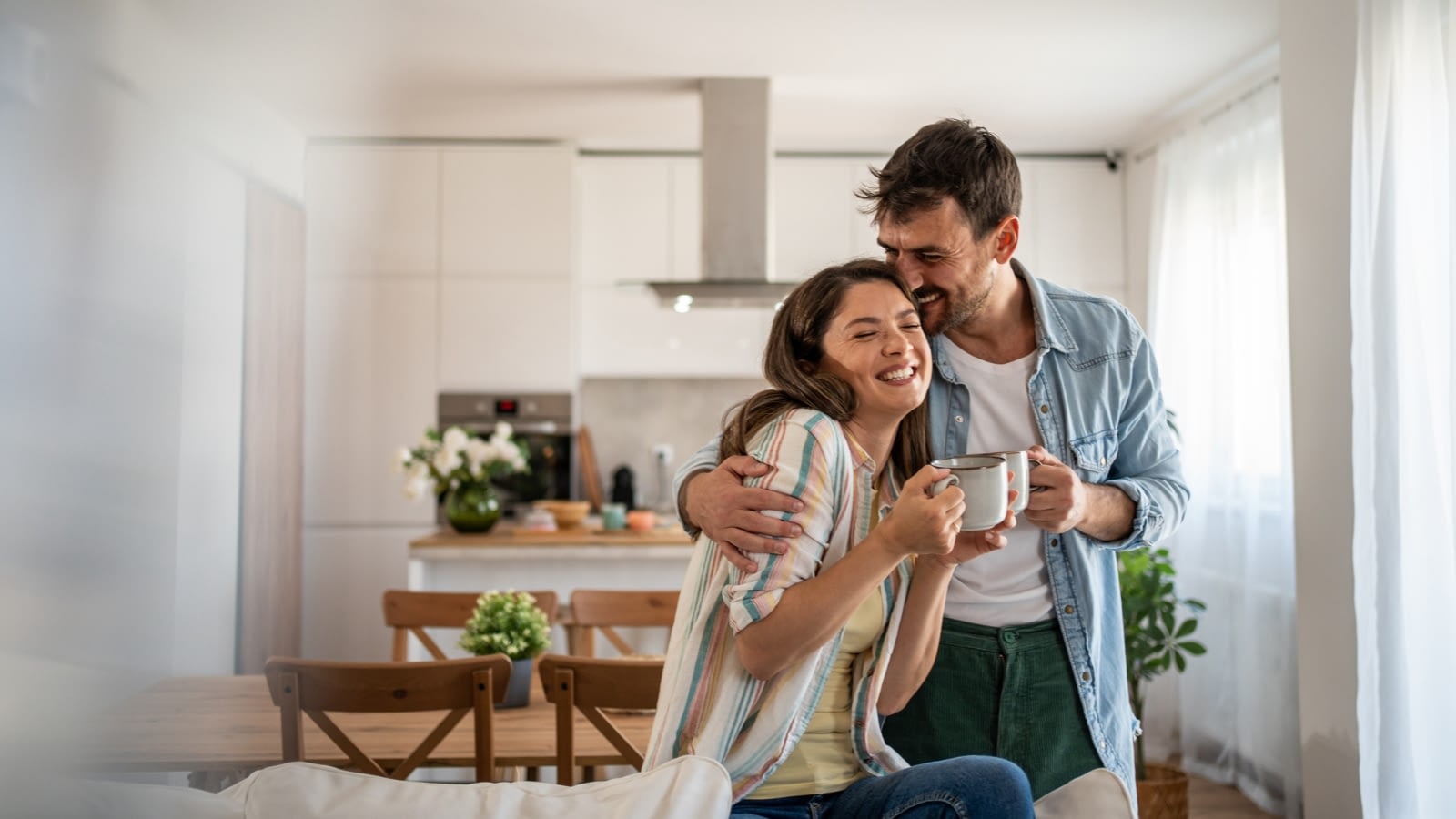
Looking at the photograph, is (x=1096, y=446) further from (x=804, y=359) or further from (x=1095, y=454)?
(x=804, y=359)

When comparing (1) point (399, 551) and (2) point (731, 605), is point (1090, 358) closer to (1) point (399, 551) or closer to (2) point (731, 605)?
(2) point (731, 605)

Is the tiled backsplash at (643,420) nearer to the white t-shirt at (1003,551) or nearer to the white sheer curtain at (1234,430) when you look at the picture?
the white sheer curtain at (1234,430)

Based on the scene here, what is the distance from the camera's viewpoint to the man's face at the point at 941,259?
53.4 inches

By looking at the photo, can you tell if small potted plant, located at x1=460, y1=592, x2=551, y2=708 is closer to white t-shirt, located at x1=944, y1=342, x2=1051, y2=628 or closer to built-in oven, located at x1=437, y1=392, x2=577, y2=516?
white t-shirt, located at x1=944, y1=342, x2=1051, y2=628

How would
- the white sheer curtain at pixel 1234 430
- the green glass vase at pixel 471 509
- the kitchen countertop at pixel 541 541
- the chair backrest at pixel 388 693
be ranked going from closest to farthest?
the chair backrest at pixel 388 693
the white sheer curtain at pixel 1234 430
the kitchen countertop at pixel 541 541
the green glass vase at pixel 471 509

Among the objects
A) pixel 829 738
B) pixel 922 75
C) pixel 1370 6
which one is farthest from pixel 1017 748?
pixel 922 75

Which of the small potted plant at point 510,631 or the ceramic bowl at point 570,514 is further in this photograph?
the ceramic bowl at point 570,514

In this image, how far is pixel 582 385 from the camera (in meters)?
4.94

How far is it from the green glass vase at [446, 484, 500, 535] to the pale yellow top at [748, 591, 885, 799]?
8.67 feet

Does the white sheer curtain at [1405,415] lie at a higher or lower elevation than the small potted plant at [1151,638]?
higher

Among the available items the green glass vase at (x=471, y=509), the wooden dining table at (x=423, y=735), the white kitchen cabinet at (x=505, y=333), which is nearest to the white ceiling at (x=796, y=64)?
the white kitchen cabinet at (x=505, y=333)

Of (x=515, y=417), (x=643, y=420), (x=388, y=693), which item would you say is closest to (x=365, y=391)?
(x=515, y=417)

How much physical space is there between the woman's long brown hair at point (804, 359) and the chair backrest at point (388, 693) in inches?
28.4

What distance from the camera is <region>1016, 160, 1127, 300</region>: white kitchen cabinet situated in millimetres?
4758
